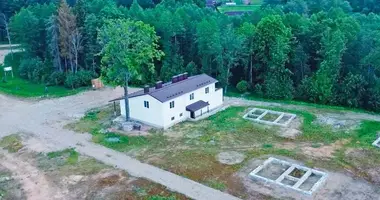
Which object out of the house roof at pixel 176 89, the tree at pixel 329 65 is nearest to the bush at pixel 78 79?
the house roof at pixel 176 89

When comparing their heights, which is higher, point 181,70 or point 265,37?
point 265,37

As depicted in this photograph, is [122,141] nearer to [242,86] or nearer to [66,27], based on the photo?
[242,86]

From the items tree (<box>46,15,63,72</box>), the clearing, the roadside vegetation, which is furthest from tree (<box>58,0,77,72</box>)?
the clearing

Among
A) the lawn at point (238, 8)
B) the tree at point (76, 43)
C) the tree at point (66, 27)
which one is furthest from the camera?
the lawn at point (238, 8)

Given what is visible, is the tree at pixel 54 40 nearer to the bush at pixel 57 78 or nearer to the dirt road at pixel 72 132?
the bush at pixel 57 78

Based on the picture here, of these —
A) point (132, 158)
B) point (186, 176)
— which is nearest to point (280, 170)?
point (186, 176)

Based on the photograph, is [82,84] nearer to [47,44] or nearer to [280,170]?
[47,44]

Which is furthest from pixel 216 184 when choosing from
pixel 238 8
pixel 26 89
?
pixel 238 8

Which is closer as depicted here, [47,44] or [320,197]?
[320,197]
